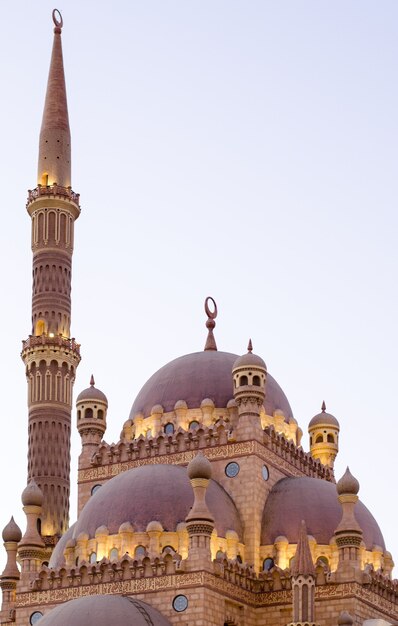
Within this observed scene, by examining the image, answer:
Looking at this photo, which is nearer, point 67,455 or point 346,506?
point 346,506

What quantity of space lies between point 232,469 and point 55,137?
2028 centimetres

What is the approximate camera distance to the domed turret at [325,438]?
4889 cm

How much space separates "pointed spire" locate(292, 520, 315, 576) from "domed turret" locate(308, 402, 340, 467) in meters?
11.5

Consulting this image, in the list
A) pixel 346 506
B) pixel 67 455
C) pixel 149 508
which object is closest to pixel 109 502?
pixel 149 508

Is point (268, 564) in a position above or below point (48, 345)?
below

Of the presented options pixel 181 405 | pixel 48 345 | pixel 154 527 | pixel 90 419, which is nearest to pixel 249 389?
pixel 181 405

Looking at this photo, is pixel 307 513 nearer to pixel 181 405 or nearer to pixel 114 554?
pixel 181 405

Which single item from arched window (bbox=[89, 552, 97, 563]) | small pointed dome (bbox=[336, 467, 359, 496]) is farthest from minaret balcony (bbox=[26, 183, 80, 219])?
small pointed dome (bbox=[336, 467, 359, 496])

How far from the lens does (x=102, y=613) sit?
36.1 metres

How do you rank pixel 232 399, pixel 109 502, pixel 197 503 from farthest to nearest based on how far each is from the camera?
pixel 232 399 → pixel 109 502 → pixel 197 503

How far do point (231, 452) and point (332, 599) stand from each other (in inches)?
246

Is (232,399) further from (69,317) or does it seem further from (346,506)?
(69,317)

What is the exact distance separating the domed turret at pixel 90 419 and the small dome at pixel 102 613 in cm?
936

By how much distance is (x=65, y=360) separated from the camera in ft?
175
